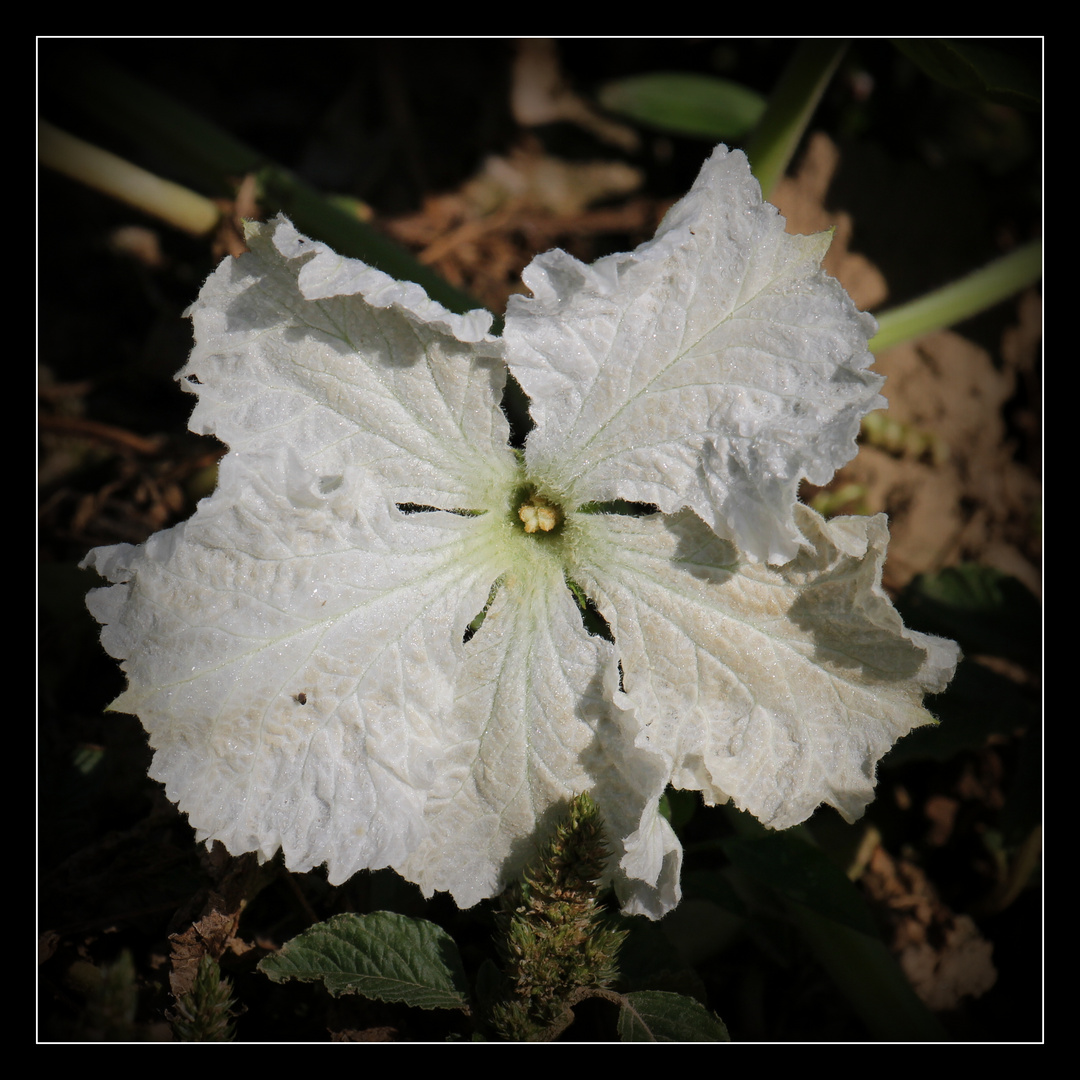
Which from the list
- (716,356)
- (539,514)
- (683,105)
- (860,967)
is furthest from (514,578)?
(683,105)

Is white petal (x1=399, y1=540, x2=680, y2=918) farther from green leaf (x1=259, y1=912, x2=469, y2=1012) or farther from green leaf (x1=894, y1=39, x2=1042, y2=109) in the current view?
green leaf (x1=894, y1=39, x2=1042, y2=109)

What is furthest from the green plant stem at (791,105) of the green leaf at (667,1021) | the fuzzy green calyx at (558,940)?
the green leaf at (667,1021)

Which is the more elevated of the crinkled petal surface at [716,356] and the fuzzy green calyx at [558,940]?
the crinkled petal surface at [716,356]

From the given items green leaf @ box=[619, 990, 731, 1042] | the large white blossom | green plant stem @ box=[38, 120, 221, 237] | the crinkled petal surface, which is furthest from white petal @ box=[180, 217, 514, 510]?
green plant stem @ box=[38, 120, 221, 237]

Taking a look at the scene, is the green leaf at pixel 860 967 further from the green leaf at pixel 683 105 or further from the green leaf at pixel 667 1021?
the green leaf at pixel 683 105

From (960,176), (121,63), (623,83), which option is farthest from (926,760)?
(121,63)

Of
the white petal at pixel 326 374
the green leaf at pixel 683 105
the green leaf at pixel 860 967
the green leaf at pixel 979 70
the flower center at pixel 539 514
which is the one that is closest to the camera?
the white petal at pixel 326 374
